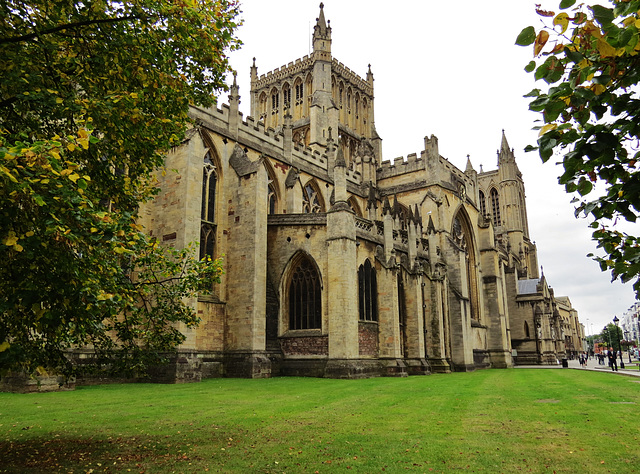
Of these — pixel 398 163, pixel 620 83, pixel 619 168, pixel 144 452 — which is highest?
pixel 398 163

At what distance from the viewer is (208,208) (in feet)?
85.1

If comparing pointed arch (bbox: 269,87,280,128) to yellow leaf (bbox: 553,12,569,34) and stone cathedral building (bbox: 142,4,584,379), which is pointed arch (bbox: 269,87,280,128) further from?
→ yellow leaf (bbox: 553,12,569,34)

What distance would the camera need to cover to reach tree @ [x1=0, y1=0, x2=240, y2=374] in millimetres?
5184

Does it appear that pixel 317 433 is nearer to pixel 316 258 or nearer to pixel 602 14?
pixel 602 14

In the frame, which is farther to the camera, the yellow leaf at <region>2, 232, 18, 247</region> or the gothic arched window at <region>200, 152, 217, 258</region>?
the gothic arched window at <region>200, 152, 217, 258</region>

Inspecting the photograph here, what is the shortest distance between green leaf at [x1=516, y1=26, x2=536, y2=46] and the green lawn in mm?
5158

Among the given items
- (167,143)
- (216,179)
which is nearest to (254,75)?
(216,179)

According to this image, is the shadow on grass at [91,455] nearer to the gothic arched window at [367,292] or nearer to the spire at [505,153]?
the gothic arched window at [367,292]

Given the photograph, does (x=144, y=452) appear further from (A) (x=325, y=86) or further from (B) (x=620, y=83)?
(A) (x=325, y=86)

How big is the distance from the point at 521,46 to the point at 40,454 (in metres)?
8.01

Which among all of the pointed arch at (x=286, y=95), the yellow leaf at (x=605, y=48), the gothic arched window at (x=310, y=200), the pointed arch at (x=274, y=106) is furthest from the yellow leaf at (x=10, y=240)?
the pointed arch at (x=286, y=95)

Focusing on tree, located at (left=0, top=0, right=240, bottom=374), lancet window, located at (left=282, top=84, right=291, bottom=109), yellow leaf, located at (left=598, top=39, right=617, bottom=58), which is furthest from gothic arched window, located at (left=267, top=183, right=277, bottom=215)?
yellow leaf, located at (left=598, top=39, right=617, bottom=58)

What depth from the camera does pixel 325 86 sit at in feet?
165

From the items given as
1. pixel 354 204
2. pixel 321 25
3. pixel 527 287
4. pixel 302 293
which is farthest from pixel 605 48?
pixel 527 287
